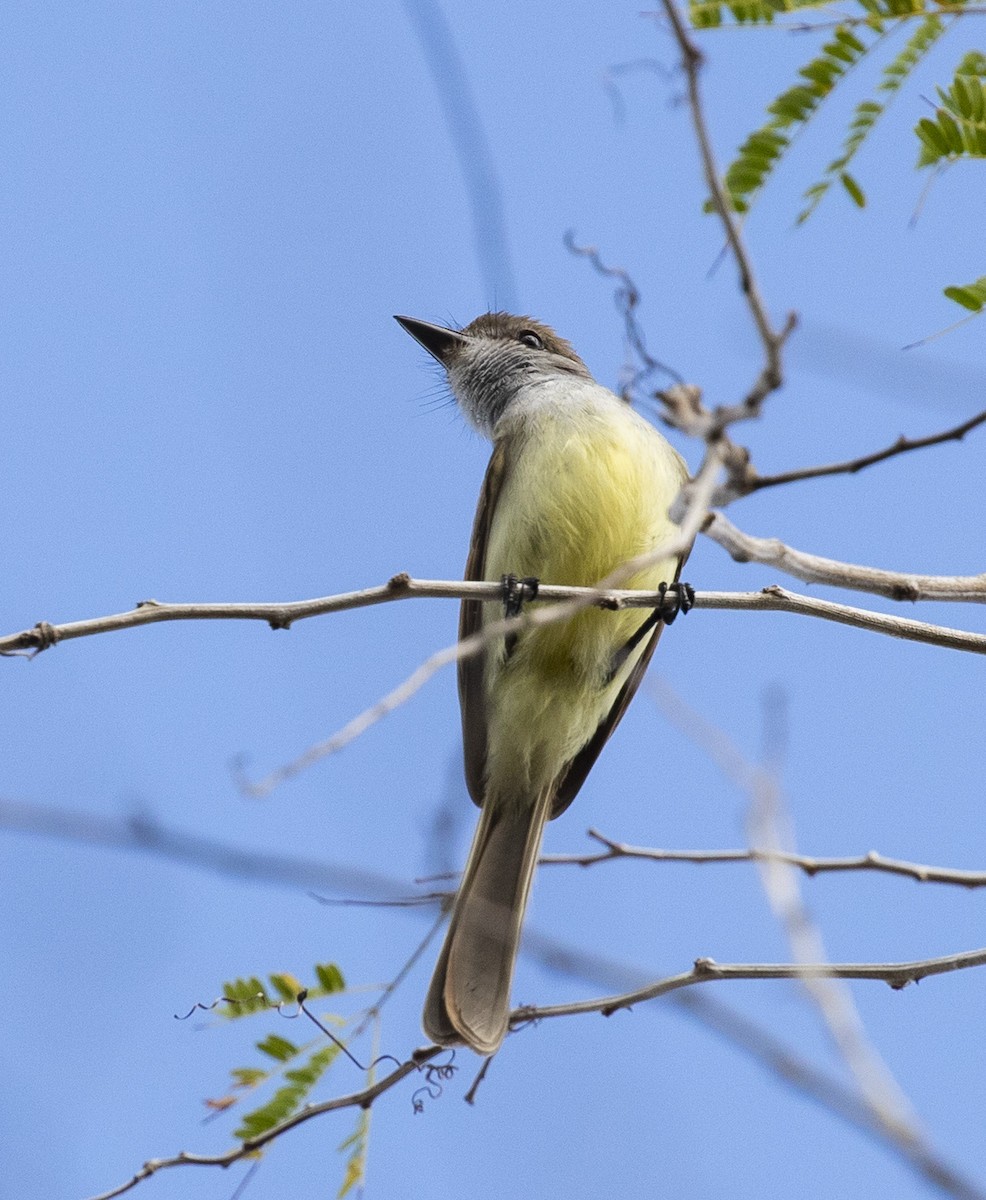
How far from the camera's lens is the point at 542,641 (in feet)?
17.1

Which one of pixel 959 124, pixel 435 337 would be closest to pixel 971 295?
pixel 959 124

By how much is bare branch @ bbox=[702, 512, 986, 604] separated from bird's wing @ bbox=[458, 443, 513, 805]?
2491 mm

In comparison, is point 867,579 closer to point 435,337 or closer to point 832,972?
point 832,972

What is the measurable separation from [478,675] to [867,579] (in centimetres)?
261

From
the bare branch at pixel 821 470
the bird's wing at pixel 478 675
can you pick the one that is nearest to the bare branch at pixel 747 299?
the bare branch at pixel 821 470

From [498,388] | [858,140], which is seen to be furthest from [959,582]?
[498,388]

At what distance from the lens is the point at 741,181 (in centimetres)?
334

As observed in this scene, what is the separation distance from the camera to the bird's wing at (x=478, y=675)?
5586 millimetres

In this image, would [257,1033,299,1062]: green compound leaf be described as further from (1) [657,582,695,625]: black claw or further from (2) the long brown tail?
(1) [657,582,695,625]: black claw

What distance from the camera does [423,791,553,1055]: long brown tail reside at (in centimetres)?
433

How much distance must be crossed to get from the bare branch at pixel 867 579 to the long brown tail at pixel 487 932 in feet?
5.69

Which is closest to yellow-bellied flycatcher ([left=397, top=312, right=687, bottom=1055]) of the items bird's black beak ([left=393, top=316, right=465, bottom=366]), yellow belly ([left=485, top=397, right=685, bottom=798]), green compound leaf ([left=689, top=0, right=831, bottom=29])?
yellow belly ([left=485, top=397, right=685, bottom=798])

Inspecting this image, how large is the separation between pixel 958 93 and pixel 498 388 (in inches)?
143

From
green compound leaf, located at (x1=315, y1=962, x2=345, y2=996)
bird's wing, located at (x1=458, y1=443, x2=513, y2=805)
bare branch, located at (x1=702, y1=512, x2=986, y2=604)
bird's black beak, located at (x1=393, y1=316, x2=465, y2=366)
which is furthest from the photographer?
bird's black beak, located at (x1=393, y1=316, x2=465, y2=366)
